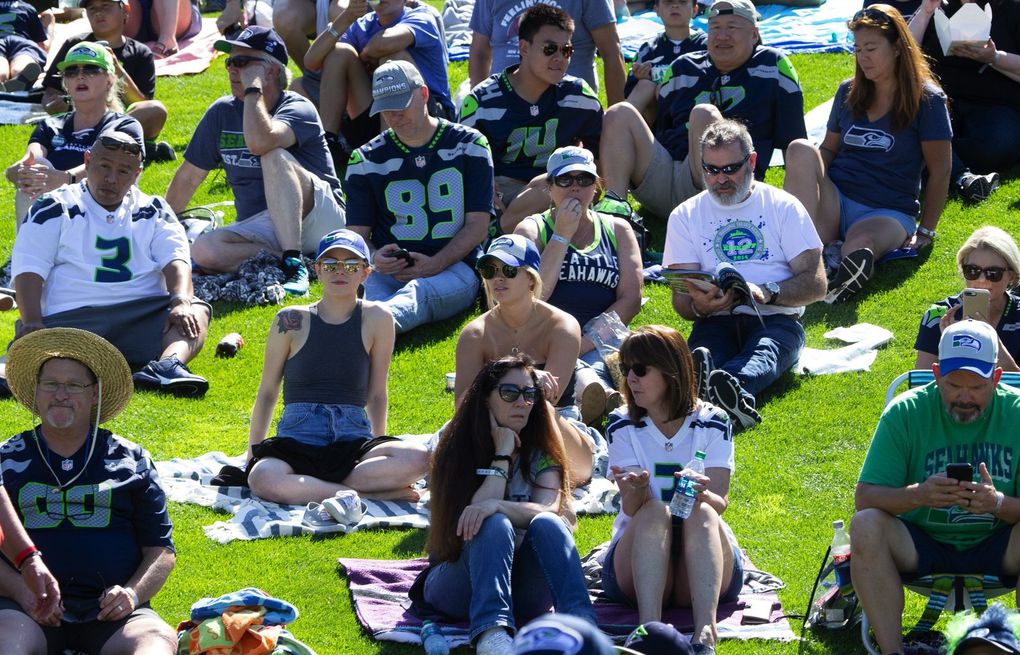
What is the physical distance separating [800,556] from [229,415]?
11.3 feet

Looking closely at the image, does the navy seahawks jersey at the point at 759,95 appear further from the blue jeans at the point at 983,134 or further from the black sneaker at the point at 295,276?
the black sneaker at the point at 295,276

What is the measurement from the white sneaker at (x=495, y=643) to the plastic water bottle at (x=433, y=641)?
0.58 ft

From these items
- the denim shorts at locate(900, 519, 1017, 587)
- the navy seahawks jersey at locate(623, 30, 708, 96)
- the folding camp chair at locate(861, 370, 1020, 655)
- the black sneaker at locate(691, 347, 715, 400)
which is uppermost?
the navy seahawks jersey at locate(623, 30, 708, 96)

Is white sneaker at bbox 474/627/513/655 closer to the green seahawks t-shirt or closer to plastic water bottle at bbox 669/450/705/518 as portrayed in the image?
plastic water bottle at bbox 669/450/705/518

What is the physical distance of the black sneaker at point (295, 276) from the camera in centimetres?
985

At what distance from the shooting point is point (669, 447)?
6039mm

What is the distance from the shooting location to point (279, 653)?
5434mm

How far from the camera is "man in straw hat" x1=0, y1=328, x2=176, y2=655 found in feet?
17.6

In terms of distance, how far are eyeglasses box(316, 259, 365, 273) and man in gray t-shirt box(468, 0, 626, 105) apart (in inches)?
157

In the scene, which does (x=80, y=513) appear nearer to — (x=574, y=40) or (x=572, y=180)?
(x=572, y=180)

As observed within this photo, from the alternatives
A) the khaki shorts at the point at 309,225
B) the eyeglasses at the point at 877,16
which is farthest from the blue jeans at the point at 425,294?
the eyeglasses at the point at 877,16

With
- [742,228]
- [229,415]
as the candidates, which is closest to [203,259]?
[229,415]

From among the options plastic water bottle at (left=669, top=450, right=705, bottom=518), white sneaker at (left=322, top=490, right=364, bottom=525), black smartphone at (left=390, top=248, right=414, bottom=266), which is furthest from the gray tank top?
plastic water bottle at (left=669, top=450, right=705, bottom=518)

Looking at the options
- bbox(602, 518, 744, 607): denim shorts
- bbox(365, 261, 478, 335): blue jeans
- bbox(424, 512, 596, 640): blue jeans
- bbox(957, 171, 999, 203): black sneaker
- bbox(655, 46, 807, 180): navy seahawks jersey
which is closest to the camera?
bbox(424, 512, 596, 640): blue jeans
